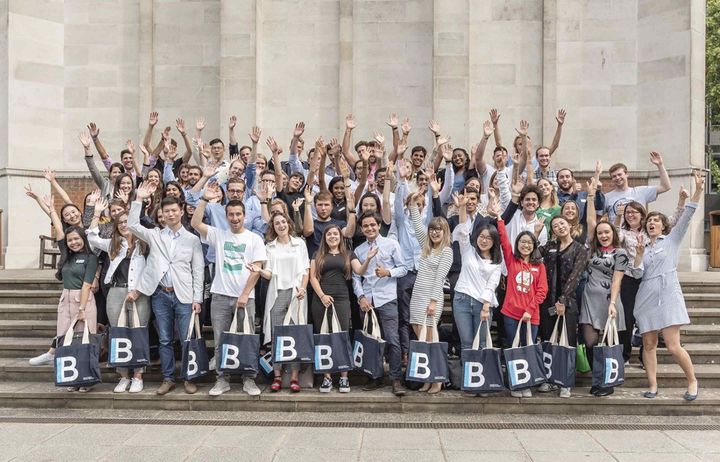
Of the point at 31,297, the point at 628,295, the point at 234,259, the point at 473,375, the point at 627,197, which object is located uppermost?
the point at 627,197

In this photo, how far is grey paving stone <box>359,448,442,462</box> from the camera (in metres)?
5.45

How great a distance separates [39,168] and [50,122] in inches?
45.7

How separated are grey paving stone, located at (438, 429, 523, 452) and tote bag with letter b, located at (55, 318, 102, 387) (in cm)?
389

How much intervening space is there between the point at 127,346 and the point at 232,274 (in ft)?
4.60

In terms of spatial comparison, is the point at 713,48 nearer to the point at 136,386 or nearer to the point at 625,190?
the point at 625,190

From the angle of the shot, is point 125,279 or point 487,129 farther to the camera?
point 487,129

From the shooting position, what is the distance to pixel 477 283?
7.03 meters

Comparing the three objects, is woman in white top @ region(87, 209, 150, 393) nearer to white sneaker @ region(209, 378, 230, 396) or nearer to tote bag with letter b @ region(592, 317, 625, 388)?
white sneaker @ region(209, 378, 230, 396)

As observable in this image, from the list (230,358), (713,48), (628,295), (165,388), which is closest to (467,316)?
(628,295)

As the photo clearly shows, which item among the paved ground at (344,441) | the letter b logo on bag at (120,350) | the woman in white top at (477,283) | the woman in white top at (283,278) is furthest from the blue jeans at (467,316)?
the letter b logo on bag at (120,350)

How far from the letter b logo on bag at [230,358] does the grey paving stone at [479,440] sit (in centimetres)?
233

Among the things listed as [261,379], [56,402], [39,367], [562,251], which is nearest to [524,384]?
[562,251]

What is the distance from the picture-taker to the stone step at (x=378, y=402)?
683 cm

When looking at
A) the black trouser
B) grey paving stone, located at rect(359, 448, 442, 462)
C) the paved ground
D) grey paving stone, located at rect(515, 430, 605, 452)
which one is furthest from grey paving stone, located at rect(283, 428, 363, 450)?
the black trouser
